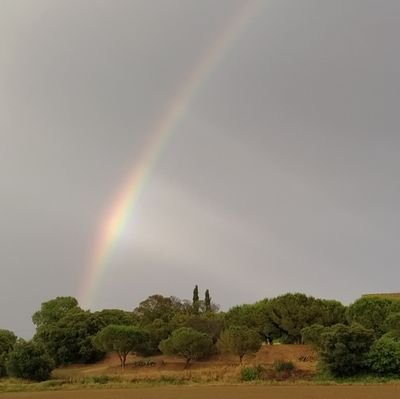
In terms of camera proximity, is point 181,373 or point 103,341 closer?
point 181,373

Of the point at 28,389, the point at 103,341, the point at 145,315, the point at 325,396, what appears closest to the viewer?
the point at 325,396

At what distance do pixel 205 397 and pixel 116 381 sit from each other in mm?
24136

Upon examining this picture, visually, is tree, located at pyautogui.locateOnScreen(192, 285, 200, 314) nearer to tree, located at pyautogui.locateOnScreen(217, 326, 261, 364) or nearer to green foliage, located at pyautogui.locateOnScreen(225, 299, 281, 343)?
green foliage, located at pyautogui.locateOnScreen(225, 299, 281, 343)

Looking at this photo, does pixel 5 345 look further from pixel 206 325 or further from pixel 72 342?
pixel 206 325

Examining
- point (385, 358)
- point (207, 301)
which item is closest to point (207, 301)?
point (207, 301)

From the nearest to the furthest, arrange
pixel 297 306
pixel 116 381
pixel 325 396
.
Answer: pixel 325 396 → pixel 116 381 → pixel 297 306

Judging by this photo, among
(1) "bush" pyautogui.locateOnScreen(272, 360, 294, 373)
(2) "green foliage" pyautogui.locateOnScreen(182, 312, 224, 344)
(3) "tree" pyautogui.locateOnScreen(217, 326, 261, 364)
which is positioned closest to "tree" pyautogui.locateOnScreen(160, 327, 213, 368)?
(3) "tree" pyautogui.locateOnScreen(217, 326, 261, 364)

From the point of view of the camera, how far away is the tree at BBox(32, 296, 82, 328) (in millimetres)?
110562

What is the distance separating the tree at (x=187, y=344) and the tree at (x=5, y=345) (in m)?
23.6

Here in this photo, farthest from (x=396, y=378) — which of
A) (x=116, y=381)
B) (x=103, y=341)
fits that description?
(x=103, y=341)

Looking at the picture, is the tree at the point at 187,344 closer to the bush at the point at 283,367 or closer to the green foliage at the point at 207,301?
the bush at the point at 283,367

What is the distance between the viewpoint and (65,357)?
88062mm

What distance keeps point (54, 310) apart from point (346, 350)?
227ft

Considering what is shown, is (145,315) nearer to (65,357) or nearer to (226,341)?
(65,357)
